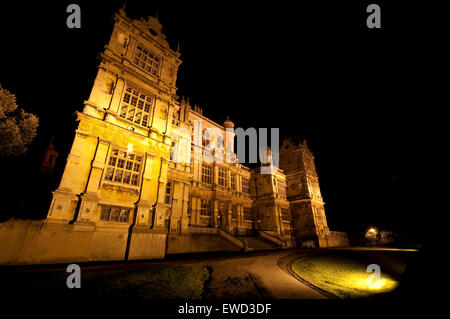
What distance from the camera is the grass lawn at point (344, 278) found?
835 cm

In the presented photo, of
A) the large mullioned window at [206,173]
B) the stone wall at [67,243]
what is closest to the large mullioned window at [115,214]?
the stone wall at [67,243]

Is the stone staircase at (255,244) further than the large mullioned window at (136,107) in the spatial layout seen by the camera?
Yes

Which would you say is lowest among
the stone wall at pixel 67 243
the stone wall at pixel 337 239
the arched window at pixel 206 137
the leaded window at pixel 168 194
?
the stone wall at pixel 337 239

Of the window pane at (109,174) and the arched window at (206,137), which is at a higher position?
the arched window at (206,137)

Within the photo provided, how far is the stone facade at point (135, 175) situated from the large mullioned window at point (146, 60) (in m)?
0.09

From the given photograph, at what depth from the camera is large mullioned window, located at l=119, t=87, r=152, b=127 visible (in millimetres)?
15253

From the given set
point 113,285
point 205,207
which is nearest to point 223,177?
point 205,207

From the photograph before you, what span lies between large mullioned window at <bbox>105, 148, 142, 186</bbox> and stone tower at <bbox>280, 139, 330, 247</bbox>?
100 ft

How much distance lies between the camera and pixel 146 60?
58.2 ft

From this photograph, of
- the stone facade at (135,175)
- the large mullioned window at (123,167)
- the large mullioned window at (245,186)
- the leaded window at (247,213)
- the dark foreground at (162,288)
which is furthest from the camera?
the large mullioned window at (245,186)

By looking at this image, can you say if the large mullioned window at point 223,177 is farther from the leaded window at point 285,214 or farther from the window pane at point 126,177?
the window pane at point 126,177

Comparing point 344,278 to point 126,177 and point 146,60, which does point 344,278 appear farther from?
point 146,60
